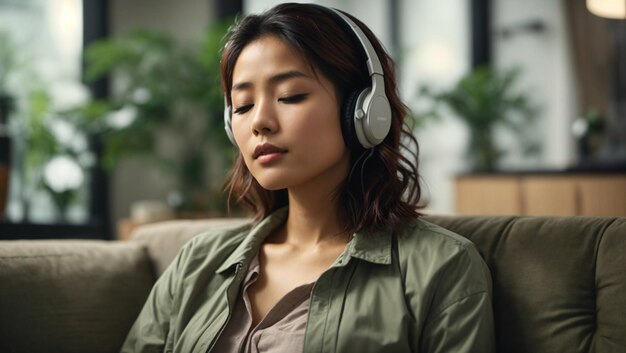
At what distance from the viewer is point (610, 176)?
4012 mm

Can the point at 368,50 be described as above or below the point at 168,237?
above

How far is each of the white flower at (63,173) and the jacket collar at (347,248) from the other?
304cm

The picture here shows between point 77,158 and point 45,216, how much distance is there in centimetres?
63

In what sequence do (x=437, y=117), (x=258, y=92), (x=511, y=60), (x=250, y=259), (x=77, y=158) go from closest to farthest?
(x=258, y=92) → (x=250, y=259) → (x=77, y=158) → (x=437, y=117) → (x=511, y=60)

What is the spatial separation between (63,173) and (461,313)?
12.4ft

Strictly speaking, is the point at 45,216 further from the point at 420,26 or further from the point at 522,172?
the point at 420,26

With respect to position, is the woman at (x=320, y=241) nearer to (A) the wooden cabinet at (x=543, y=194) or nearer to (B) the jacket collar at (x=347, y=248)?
(B) the jacket collar at (x=347, y=248)

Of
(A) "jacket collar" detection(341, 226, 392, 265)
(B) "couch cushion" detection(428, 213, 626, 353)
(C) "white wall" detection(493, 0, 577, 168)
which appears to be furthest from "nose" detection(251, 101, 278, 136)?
(C) "white wall" detection(493, 0, 577, 168)

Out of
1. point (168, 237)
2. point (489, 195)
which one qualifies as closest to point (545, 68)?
point (489, 195)

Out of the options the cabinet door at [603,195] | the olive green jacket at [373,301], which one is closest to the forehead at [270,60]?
the olive green jacket at [373,301]

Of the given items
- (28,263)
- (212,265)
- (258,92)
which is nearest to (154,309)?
(212,265)

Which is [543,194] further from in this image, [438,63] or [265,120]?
[265,120]

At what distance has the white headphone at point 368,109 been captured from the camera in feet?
4.58

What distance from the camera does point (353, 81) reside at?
147 centimetres
